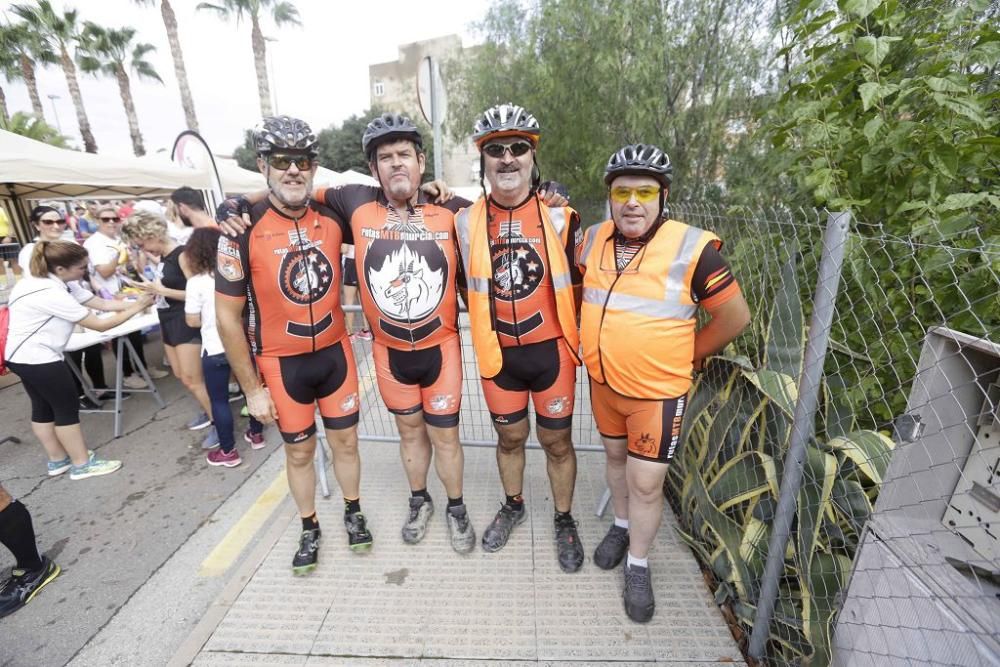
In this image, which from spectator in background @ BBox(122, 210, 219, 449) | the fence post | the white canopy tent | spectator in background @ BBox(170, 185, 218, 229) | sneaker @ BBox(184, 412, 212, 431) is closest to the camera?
the fence post

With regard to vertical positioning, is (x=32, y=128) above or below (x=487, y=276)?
above

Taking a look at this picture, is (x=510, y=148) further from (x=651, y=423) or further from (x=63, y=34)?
(x=63, y=34)

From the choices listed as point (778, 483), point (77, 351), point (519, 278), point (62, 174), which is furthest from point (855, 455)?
point (62, 174)

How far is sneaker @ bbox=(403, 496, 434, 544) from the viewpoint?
2.88 m

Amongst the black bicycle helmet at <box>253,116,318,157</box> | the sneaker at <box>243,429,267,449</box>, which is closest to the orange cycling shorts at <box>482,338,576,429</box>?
the black bicycle helmet at <box>253,116,318,157</box>

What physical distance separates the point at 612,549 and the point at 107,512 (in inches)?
138

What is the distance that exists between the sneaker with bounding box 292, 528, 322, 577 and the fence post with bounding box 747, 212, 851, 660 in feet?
7.33

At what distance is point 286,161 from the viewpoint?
2.36 meters

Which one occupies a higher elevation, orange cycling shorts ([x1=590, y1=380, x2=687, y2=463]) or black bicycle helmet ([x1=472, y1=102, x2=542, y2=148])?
black bicycle helmet ([x1=472, y1=102, x2=542, y2=148])

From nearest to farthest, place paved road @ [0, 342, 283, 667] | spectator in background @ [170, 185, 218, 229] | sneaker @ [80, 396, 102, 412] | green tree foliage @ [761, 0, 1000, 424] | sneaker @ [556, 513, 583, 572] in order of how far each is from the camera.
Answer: green tree foliage @ [761, 0, 1000, 424]
paved road @ [0, 342, 283, 667]
sneaker @ [556, 513, 583, 572]
spectator in background @ [170, 185, 218, 229]
sneaker @ [80, 396, 102, 412]

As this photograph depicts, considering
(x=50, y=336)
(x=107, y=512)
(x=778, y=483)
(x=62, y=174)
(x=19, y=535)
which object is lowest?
(x=107, y=512)

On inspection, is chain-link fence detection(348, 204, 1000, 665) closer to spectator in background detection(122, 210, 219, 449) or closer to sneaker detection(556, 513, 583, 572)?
sneaker detection(556, 513, 583, 572)

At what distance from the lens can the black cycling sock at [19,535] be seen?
2520mm

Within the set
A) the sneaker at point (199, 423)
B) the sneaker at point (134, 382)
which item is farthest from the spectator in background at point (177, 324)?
the sneaker at point (134, 382)
